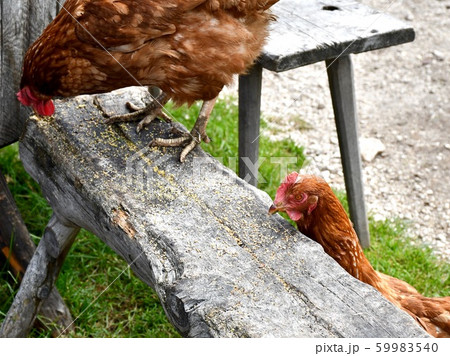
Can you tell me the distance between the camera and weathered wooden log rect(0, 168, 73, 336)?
9.71 feet

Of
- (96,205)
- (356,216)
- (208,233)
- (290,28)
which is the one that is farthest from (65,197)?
(356,216)

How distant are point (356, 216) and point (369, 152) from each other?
0.83m

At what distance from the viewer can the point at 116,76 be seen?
7.88 feet

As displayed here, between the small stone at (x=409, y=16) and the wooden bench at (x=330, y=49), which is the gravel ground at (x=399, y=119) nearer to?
the small stone at (x=409, y=16)

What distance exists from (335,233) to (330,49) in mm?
923

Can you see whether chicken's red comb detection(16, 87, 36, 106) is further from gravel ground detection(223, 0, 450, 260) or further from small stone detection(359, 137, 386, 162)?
small stone detection(359, 137, 386, 162)

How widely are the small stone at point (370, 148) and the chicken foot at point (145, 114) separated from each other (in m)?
1.86

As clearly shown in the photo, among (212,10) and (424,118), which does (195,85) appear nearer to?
(212,10)

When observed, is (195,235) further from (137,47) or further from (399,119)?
(399,119)

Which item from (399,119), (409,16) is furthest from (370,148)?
(409,16)

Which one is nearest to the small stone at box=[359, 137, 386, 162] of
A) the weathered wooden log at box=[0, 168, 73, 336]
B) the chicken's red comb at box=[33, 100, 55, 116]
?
the weathered wooden log at box=[0, 168, 73, 336]

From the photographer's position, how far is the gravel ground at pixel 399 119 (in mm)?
3900

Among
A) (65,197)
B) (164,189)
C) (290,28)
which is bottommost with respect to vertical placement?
(65,197)

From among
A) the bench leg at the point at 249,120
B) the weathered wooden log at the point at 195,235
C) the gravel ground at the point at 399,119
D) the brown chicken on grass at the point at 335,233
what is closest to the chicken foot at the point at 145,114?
the weathered wooden log at the point at 195,235
